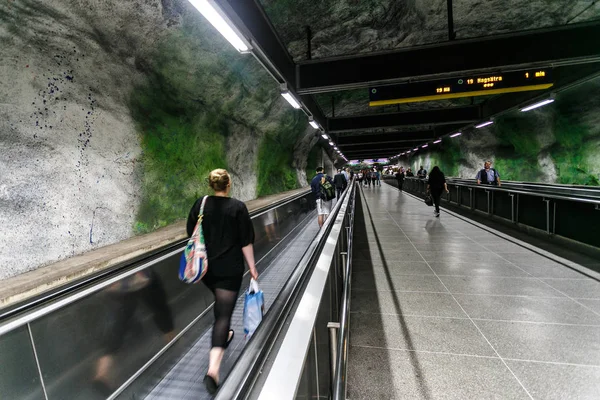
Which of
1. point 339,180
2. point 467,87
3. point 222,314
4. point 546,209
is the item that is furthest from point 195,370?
point 339,180

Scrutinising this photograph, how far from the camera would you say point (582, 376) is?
1.93 meters

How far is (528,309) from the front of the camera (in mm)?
2844

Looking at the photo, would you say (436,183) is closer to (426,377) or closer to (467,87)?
(467,87)

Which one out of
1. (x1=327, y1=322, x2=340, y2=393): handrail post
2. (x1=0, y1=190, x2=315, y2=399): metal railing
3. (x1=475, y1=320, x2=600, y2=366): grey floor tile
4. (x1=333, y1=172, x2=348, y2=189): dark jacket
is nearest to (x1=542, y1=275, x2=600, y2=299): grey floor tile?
(x1=475, y1=320, x2=600, y2=366): grey floor tile

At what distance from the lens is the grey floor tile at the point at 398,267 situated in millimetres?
4020

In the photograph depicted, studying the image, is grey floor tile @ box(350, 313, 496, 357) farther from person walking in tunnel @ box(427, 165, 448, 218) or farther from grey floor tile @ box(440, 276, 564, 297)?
person walking in tunnel @ box(427, 165, 448, 218)

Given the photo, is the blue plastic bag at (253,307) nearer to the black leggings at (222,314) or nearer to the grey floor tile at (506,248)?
the black leggings at (222,314)

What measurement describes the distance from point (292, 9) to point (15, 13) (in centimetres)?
449

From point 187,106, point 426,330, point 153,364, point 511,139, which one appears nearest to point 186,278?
point 153,364

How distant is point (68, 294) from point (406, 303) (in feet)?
10.1

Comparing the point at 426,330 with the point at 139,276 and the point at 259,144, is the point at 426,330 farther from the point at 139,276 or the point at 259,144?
the point at 259,144

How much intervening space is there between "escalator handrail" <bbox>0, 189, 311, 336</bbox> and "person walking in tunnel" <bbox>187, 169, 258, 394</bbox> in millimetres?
826

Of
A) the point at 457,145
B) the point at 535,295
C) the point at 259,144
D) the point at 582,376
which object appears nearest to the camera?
the point at 582,376

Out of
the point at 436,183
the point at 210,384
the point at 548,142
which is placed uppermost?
the point at 548,142
